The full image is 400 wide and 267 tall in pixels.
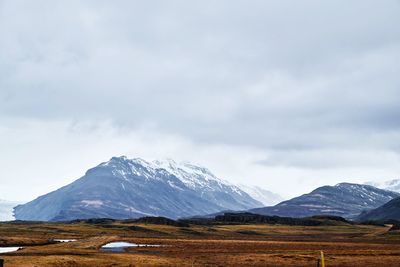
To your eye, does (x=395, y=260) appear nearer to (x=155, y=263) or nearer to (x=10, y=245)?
(x=155, y=263)

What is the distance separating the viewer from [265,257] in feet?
253

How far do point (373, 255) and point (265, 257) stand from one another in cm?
1887

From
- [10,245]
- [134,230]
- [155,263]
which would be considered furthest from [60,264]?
[134,230]

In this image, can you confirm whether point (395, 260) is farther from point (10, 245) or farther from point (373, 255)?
point (10, 245)

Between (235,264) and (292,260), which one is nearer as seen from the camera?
(235,264)

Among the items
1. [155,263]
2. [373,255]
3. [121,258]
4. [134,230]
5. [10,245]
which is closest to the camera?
[155,263]

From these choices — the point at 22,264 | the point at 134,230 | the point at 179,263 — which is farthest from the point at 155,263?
the point at 134,230

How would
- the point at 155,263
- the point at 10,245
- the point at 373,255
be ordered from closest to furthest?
1. the point at 155,263
2. the point at 373,255
3. the point at 10,245

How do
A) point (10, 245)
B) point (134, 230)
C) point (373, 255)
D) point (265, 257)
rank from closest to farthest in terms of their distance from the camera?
1. point (265, 257)
2. point (373, 255)
3. point (10, 245)
4. point (134, 230)

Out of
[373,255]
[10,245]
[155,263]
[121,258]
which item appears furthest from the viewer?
[10,245]

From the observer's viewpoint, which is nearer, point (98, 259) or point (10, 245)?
point (98, 259)

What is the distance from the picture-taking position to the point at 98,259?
67.6m

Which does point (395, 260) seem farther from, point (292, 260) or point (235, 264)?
point (235, 264)

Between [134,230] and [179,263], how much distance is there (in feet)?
403
